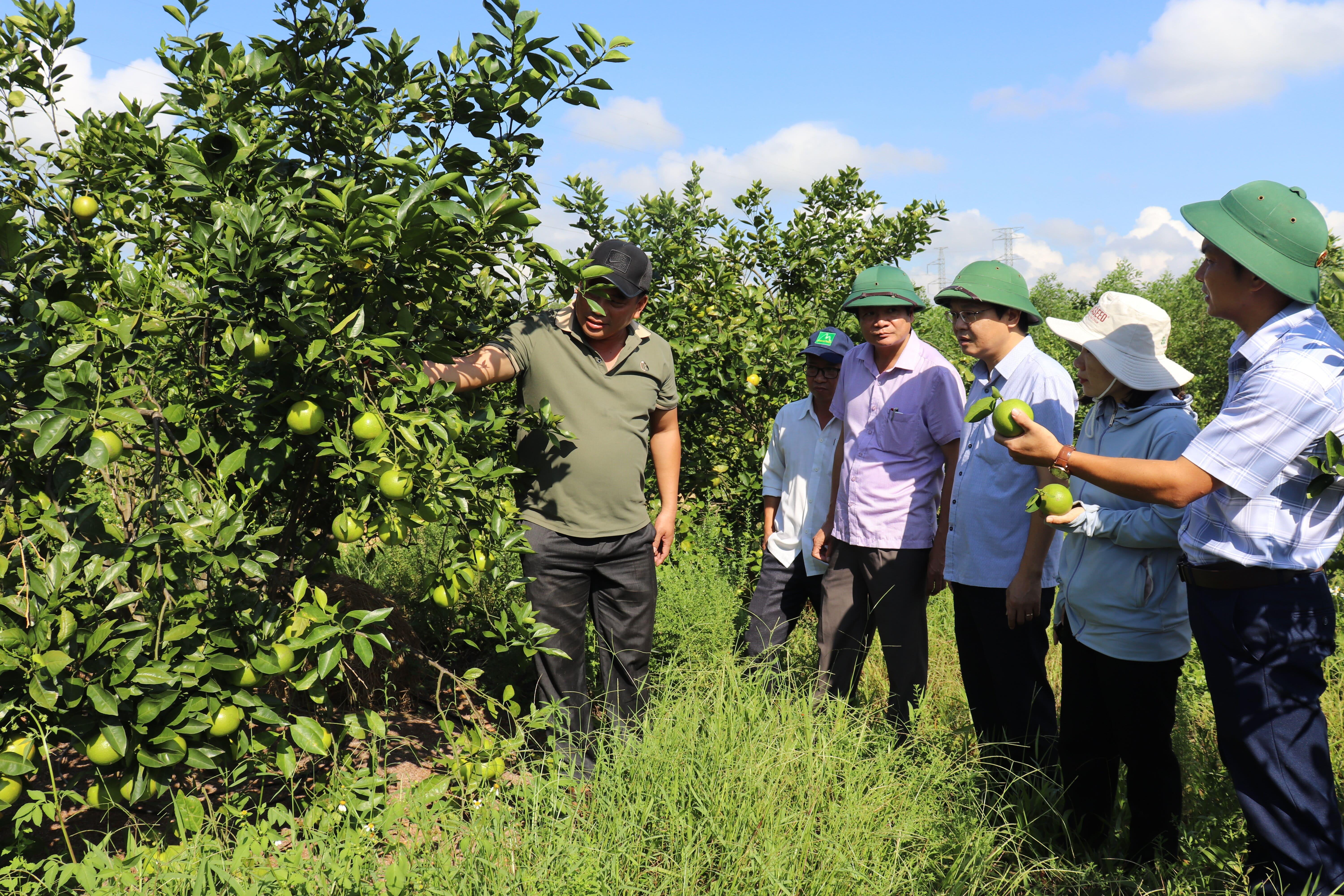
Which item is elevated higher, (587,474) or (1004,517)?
(587,474)

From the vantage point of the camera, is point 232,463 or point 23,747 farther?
point 232,463

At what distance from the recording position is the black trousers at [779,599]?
12.3ft

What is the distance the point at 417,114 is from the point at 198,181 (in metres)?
0.63

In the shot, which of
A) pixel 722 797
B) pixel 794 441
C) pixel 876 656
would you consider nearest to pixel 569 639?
pixel 722 797

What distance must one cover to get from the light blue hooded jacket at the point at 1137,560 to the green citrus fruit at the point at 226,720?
2.10m

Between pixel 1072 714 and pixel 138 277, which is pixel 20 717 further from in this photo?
pixel 1072 714

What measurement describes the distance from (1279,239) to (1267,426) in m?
0.45

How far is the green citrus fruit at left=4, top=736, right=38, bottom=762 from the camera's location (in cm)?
170

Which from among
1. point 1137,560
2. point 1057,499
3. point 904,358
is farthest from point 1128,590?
point 904,358

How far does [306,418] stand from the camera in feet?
6.24

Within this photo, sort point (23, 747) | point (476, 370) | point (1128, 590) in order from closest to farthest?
point (23, 747) < point (1128, 590) < point (476, 370)

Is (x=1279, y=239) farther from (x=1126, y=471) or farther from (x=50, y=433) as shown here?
(x=50, y=433)

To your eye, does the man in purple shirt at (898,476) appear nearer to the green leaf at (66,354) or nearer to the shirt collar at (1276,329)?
the shirt collar at (1276,329)

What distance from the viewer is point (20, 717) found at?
6.16ft
